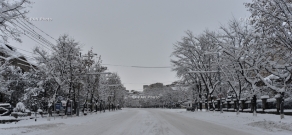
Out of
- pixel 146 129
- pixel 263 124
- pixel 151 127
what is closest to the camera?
pixel 146 129

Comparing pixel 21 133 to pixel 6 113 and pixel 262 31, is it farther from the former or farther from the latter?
pixel 262 31

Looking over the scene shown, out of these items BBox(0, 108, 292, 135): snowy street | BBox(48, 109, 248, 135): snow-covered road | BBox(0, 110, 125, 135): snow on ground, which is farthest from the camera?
BBox(0, 110, 125, 135): snow on ground

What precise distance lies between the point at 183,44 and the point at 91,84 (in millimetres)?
17676

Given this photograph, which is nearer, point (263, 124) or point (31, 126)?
point (31, 126)

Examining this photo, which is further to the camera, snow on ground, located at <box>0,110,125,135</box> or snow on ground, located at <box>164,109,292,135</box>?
snow on ground, located at <box>164,109,292,135</box>

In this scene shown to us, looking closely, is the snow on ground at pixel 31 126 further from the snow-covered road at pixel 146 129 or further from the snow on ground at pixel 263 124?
the snow on ground at pixel 263 124

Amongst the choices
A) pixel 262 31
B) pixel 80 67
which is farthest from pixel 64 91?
pixel 262 31

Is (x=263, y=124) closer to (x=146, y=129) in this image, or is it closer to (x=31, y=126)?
(x=146, y=129)

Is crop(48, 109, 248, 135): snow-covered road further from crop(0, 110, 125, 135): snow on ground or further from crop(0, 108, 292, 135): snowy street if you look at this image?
crop(0, 110, 125, 135): snow on ground

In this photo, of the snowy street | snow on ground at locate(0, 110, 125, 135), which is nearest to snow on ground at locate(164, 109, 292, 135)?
the snowy street

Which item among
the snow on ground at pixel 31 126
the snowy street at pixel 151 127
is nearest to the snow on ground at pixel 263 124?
the snowy street at pixel 151 127

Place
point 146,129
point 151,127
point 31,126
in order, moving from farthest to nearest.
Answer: point 31,126 < point 151,127 < point 146,129

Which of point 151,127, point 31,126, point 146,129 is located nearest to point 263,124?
point 151,127

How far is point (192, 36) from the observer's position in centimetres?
4769
